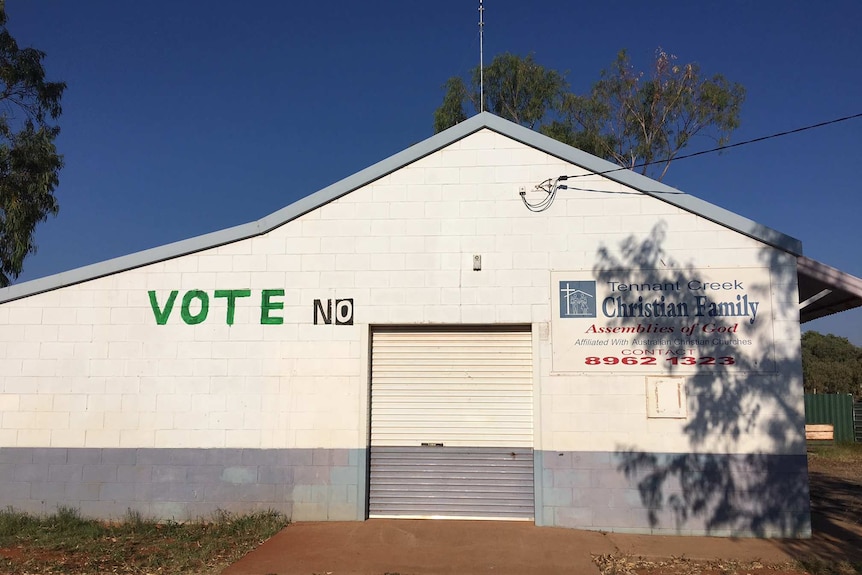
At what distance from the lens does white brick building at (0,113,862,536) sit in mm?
9852

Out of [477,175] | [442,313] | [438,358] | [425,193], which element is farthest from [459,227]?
[438,358]

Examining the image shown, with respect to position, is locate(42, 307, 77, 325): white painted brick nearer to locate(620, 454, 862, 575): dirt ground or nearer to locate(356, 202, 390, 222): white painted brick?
locate(356, 202, 390, 222): white painted brick

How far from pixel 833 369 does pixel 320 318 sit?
45526mm

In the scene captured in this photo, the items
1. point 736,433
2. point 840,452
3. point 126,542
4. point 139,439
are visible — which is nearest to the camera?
point 126,542

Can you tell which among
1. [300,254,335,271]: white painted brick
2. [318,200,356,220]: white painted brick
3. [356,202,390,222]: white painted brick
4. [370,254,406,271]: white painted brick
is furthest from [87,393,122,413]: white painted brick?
[356,202,390,222]: white painted brick

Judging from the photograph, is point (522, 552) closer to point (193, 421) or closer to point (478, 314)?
point (478, 314)

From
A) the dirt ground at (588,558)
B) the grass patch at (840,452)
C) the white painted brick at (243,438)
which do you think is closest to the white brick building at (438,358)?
the white painted brick at (243,438)

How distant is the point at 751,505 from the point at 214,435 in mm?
7761

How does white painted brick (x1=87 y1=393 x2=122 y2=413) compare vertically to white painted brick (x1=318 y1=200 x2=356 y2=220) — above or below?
below

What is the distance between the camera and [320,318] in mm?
10438

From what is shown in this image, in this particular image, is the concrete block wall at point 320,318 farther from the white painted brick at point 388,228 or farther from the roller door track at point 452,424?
the roller door track at point 452,424

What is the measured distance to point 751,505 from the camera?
966 cm

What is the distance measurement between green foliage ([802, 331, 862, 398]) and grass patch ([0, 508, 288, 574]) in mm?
38790

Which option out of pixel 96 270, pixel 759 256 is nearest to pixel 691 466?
pixel 759 256
